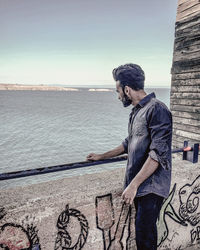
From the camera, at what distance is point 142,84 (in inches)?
71.9

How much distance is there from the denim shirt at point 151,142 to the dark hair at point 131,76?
0.14 m

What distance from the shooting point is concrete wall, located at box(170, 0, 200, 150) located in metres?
7.56

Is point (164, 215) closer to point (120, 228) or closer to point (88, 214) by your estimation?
point (120, 228)

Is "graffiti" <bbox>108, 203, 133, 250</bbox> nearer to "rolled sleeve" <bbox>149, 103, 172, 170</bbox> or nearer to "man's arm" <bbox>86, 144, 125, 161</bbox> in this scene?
"man's arm" <bbox>86, 144, 125, 161</bbox>

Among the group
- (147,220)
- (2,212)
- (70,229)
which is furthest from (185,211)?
(2,212)

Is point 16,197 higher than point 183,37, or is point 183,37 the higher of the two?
point 183,37

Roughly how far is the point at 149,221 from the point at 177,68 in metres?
8.00

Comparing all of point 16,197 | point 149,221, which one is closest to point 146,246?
point 149,221

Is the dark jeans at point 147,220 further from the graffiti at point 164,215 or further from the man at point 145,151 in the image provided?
the graffiti at point 164,215

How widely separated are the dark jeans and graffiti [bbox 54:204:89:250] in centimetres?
49

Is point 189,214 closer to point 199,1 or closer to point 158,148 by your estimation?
point 158,148

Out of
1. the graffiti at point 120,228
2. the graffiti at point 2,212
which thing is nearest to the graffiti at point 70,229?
the graffiti at point 120,228

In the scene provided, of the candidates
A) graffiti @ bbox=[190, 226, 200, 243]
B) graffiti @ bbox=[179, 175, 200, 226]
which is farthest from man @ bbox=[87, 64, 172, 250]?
graffiti @ bbox=[190, 226, 200, 243]

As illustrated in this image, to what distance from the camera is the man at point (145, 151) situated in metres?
1.61
